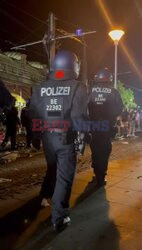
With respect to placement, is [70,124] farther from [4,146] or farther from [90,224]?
[4,146]

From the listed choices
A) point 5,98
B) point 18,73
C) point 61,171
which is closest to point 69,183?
point 61,171

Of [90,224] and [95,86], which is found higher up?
[95,86]

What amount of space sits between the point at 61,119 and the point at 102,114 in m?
2.27

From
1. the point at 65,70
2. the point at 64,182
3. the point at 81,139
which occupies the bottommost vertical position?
the point at 64,182

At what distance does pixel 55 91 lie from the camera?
3.89 meters

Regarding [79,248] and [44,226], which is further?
[44,226]

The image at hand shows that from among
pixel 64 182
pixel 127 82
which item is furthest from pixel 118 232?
pixel 127 82

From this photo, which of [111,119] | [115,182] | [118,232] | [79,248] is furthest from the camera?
[115,182]

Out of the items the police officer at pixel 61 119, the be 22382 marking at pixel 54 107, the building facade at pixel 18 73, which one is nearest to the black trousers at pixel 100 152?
the police officer at pixel 61 119

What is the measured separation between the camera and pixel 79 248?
337 centimetres

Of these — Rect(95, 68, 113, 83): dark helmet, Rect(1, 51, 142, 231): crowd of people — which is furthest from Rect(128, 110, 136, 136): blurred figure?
Rect(1, 51, 142, 231): crowd of people

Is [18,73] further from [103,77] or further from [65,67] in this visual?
[65,67]

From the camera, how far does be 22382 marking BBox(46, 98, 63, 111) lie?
3.86 metres

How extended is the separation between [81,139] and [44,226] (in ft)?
3.63
